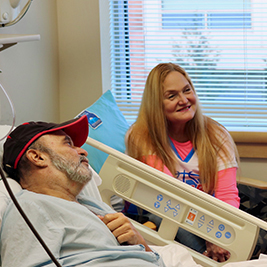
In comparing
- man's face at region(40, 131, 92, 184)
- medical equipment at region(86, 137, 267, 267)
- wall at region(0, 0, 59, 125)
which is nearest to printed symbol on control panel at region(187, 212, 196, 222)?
medical equipment at region(86, 137, 267, 267)

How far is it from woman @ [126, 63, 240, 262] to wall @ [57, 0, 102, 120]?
30.1 inches

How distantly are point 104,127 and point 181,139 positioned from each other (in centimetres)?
45

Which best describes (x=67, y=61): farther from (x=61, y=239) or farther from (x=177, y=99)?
(x=61, y=239)

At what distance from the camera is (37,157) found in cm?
123

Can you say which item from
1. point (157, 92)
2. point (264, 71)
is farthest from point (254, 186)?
point (264, 71)

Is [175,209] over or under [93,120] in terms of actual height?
under

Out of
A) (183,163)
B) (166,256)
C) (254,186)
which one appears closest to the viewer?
(166,256)

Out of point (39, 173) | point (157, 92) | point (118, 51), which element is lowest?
point (39, 173)

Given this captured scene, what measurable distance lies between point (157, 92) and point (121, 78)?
2.96 feet

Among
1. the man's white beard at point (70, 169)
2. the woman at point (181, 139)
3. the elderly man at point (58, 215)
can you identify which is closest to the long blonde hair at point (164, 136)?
the woman at point (181, 139)

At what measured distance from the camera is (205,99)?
9.12 feet

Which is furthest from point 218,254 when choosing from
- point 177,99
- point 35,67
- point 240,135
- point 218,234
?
point 35,67

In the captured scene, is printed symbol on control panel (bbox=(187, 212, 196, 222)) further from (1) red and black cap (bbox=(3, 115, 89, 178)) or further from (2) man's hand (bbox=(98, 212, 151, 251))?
(1) red and black cap (bbox=(3, 115, 89, 178))

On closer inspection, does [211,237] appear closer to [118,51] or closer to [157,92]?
[157,92]
